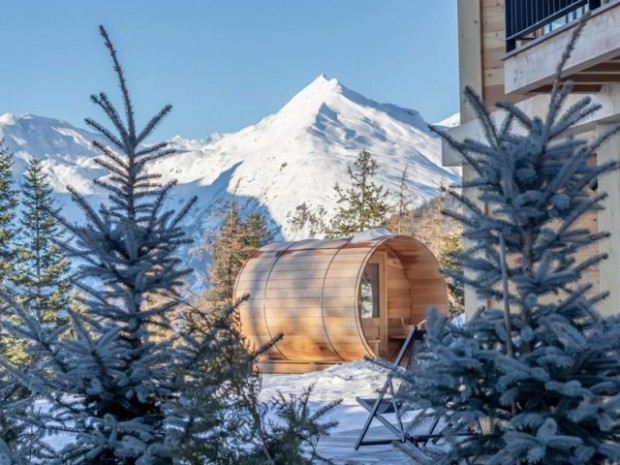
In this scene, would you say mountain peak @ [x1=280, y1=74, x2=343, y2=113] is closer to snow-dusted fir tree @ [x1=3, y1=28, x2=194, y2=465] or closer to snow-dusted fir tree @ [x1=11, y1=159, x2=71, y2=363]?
snow-dusted fir tree @ [x1=11, y1=159, x2=71, y2=363]

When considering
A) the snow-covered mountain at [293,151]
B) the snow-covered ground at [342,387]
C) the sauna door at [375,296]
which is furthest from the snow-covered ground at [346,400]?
the snow-covered mountain at [293,151]

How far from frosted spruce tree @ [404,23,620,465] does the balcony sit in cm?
137

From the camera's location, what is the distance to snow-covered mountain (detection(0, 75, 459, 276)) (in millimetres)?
59719

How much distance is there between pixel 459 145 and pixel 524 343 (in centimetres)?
Answer: 76

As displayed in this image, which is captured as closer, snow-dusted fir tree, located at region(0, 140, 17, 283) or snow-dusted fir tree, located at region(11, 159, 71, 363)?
snow-dusted fir tree, located at region(0, 140, 17, 283)

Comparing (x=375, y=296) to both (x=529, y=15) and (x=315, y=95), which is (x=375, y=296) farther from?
(x=315, y=95)

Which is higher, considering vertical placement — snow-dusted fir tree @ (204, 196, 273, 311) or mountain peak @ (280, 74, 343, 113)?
mountain peak @ (280, 74, 343, 113)

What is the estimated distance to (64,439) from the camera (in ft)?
19.2

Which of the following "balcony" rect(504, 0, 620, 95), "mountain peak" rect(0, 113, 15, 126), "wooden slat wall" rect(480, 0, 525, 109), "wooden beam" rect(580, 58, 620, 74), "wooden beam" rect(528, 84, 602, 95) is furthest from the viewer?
"mountain peak" rect(0, 113, 15, 126)

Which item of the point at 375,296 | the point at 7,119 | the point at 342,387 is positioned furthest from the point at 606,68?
the point at 7,119

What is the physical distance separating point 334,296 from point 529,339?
26.4ft

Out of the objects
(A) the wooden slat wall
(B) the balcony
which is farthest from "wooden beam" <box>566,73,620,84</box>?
(A) the wooden slat wall

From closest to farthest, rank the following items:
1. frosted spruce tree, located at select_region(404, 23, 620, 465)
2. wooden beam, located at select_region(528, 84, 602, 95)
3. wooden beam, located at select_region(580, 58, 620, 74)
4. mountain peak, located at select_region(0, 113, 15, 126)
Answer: frosted spruce tree, located at select_region(404, 23, 620, 465) → wooden beam, located at select_region(580, 58, 620, 74) → wooden beam, located at select_region(528, 84, 602, 95) → mountain peak, located at select_region(0, 113, 15, 126)

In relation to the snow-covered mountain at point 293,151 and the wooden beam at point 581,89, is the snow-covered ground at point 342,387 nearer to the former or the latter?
the wooden beam at point 581,89
